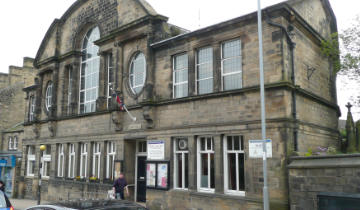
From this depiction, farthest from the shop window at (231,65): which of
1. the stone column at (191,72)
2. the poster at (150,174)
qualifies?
the poster at (150,174)

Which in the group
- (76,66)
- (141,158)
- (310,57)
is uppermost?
(76,66)

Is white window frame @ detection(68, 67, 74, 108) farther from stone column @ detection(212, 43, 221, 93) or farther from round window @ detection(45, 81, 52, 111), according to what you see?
stone column @ detection(212, 43, 221, 93)

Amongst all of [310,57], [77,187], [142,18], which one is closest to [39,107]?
[77,187]

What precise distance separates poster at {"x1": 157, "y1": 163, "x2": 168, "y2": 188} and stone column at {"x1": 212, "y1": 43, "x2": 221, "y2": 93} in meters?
4.36

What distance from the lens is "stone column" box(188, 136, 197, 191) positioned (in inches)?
569

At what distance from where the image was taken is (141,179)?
1800 centimetres

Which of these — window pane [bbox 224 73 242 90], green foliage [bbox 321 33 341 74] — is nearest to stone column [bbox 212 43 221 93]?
window pane [bbox 224 73 242 90]

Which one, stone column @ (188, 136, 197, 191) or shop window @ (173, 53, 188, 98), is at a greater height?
shop window @ (173, 53, 188, 98)

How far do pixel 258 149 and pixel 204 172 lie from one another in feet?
10.5

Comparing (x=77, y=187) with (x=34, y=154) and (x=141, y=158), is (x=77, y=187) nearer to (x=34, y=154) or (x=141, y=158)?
(x=141, y=158)

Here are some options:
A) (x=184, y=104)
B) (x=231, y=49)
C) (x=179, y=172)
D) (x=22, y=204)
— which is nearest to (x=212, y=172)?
(x=179, y=172)

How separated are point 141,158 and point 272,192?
8315mm

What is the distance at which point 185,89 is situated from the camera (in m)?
15.9

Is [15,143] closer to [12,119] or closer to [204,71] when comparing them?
[12,119]
